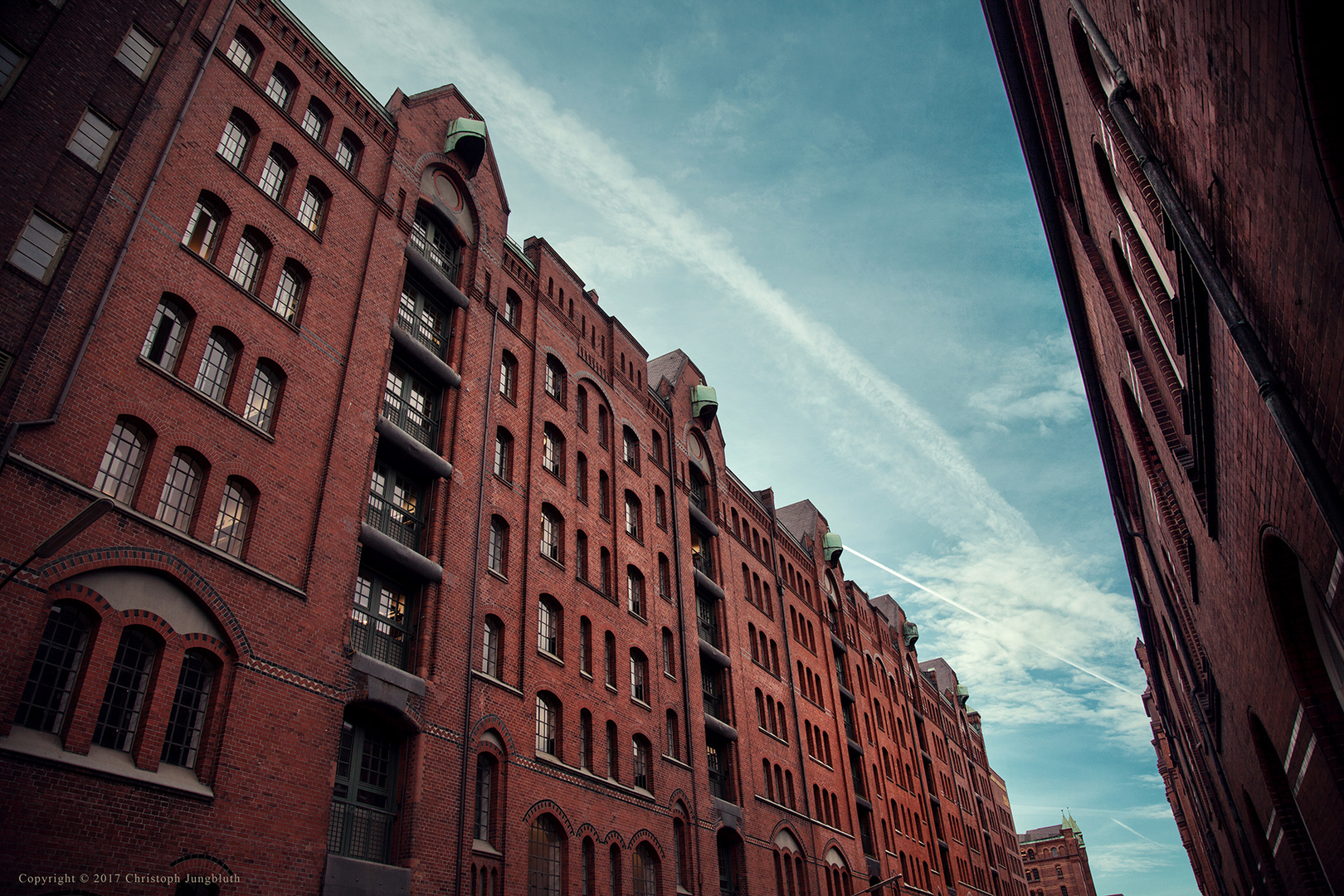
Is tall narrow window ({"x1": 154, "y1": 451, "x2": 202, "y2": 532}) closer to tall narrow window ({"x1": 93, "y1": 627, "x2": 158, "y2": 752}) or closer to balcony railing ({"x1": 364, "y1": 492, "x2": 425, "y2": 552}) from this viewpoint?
tall narrow window ({"x1": 93, "y1": 627, "x2": 158, "y2": 752})

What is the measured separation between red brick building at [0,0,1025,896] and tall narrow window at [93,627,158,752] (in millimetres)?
47

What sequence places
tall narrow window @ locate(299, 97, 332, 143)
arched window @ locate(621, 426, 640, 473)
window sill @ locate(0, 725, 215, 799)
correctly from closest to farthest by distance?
window sill @ locate(0, 725, 215, 799) → tall narrow window @ locate(299, 97, 332, 143) → arched window @ locate(621, 426, 640, 473)

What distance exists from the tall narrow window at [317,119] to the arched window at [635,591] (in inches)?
639

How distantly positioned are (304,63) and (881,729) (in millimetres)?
46871

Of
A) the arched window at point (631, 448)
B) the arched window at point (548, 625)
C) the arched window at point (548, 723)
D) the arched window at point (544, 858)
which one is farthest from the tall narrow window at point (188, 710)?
the arched window at point (631, 448)

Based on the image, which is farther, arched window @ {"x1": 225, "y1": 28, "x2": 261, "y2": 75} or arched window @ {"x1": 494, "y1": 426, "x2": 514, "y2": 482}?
arched window @ {"x1": 494, "y1": 426, "x2": 514, "y2": 482}

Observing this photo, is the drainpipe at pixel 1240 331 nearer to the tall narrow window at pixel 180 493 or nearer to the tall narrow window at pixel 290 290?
the tall narrow window at pixel 180 493

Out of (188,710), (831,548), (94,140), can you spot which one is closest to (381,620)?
(188,710)

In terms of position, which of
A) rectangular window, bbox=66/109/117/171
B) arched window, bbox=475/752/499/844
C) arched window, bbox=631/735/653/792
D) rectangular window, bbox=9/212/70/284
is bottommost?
arched window, bbox=475/752/499/844

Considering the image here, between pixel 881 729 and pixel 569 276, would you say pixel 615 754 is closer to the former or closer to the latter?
pixel 569 276

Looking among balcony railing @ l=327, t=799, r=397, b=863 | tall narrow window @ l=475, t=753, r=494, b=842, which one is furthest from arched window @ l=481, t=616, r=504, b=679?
balcony railing @ l=327, t=799, r=397, b=863

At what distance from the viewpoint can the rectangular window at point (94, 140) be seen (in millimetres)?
15344

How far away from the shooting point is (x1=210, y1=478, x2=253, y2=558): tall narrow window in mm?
15812

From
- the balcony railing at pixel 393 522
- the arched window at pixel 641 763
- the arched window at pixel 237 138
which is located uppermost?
the arched window at pixel 237 138
